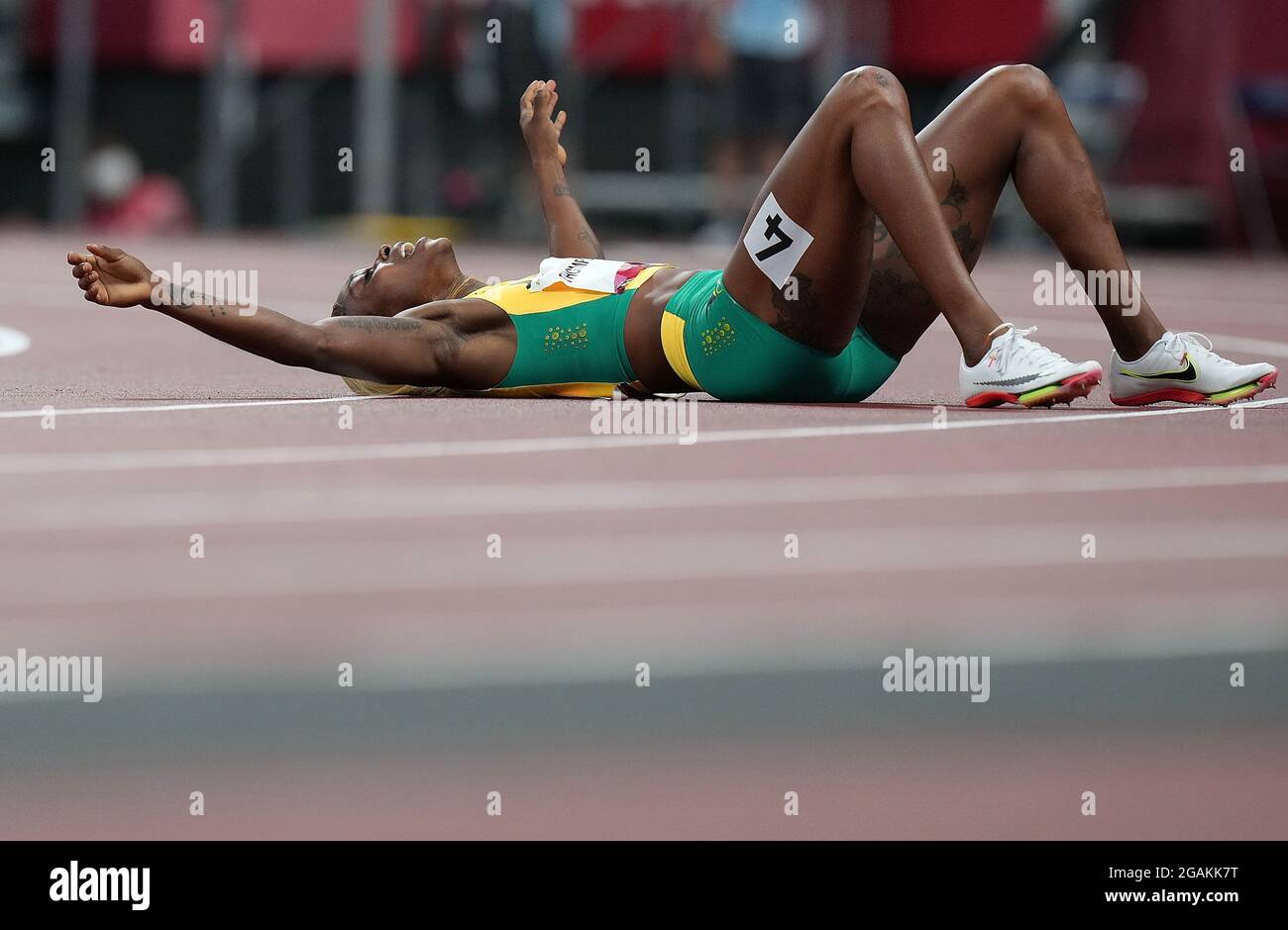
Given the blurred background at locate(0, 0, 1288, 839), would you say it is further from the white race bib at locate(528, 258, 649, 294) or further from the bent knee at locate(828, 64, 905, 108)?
the bent knee at locate(828, 64, 905, 108)

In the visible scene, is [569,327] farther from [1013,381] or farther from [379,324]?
[1013,381]

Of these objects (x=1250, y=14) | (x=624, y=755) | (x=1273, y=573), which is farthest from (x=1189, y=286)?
(x=624, y=755)

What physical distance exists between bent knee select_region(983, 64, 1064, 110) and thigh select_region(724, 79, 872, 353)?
38 centimetres

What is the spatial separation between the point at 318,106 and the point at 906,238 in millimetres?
12140

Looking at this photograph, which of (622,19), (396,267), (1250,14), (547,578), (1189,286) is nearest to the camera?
(547,578)

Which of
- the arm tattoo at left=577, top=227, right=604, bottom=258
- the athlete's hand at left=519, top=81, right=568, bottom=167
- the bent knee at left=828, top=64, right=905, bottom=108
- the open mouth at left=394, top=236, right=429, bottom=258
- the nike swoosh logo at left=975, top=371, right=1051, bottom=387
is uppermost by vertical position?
the athlete's hand at left=519, top=81, right=568, bottom=167

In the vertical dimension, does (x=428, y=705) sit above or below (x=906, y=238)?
below

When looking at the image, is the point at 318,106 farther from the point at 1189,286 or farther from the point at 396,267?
the point at 396,267

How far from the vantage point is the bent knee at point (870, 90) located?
3.70 m

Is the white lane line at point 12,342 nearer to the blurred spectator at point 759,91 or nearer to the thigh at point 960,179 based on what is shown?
the thigh at point 960,179

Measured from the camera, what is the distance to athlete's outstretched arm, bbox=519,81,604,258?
169 inches

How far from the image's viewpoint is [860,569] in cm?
293

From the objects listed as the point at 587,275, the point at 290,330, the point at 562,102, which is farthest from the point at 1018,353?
the point at 562,102

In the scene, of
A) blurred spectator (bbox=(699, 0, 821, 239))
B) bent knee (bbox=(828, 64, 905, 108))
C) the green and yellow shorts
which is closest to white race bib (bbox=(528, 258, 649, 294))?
the green and yellow shorts
